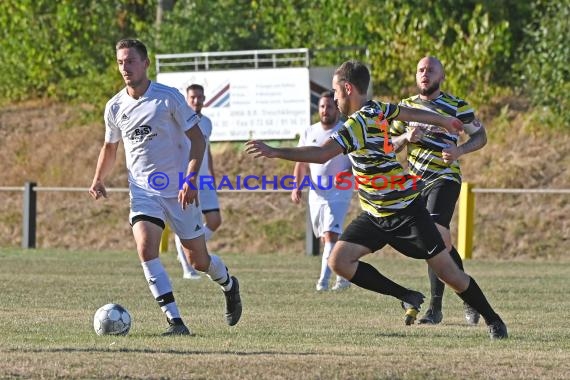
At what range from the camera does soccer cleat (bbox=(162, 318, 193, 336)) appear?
9688 mm

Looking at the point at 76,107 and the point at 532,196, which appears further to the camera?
the point at 76,107

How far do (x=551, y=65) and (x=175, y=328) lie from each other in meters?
17.9

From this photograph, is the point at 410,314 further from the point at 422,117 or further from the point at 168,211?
the point at 168,211

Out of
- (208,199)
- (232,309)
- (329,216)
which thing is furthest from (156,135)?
(208,199)

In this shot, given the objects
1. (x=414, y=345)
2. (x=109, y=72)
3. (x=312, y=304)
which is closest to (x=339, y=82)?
(x=414, y=345)

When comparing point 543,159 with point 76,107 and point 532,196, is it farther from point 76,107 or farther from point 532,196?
point 76,107

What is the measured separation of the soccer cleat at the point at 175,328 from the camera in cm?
969

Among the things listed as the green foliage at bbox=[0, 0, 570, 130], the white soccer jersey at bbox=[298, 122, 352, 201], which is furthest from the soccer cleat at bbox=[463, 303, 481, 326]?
the green foliage at bbox=[0, 0, 570, 130]

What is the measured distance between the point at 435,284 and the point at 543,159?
1474 cm

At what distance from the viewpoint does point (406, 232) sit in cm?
959

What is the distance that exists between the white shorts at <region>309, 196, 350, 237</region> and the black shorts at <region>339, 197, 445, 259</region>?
551 centimetres

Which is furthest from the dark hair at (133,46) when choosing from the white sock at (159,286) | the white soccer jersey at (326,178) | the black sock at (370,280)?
the white soccer jersey at (326,178)

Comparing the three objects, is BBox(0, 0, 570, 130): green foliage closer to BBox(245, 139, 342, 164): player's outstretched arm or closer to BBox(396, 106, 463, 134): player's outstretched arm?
BBox(396, 106, 463, 134): player's outstretched arm

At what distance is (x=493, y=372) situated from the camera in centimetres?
776
